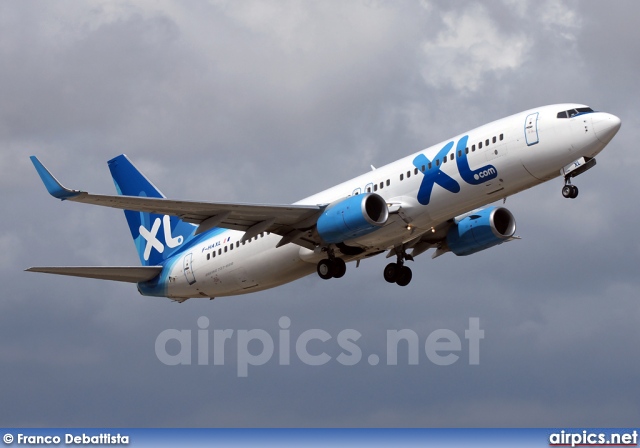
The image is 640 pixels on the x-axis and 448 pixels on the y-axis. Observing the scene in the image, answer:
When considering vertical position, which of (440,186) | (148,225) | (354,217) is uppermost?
(148,225)

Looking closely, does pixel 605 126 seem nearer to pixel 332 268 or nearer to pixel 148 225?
pixel 332 268

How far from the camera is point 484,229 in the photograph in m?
50.5

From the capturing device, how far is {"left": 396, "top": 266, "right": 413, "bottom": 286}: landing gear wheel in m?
52.0

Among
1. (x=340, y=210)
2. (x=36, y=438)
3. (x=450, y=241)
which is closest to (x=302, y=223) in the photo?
(x=340, y=210)

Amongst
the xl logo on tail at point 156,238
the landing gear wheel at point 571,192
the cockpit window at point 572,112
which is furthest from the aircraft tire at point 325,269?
the cockpit window at point 572,112

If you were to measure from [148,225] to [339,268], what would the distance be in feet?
47.9

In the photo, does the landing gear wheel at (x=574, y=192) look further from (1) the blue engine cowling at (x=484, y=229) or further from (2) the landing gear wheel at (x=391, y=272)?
(2) the landing gear wheel at (x=391, y=272)

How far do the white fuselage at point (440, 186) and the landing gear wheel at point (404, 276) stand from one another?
3.00 m

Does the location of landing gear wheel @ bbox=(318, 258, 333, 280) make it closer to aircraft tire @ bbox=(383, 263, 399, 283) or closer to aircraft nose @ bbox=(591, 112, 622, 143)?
aircraft tire @ bbox=(383, 263, 399, 283)

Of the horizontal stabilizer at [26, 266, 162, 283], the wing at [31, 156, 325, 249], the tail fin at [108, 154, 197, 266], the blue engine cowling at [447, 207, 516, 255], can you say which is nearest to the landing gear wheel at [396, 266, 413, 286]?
the blue engine cowling at [447, 207, 516, 255]

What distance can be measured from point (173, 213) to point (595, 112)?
1645cm

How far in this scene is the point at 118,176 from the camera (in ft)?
200

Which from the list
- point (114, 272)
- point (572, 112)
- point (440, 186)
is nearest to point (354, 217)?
point (440, 186)

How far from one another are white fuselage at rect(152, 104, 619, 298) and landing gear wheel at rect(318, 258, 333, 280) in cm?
41
